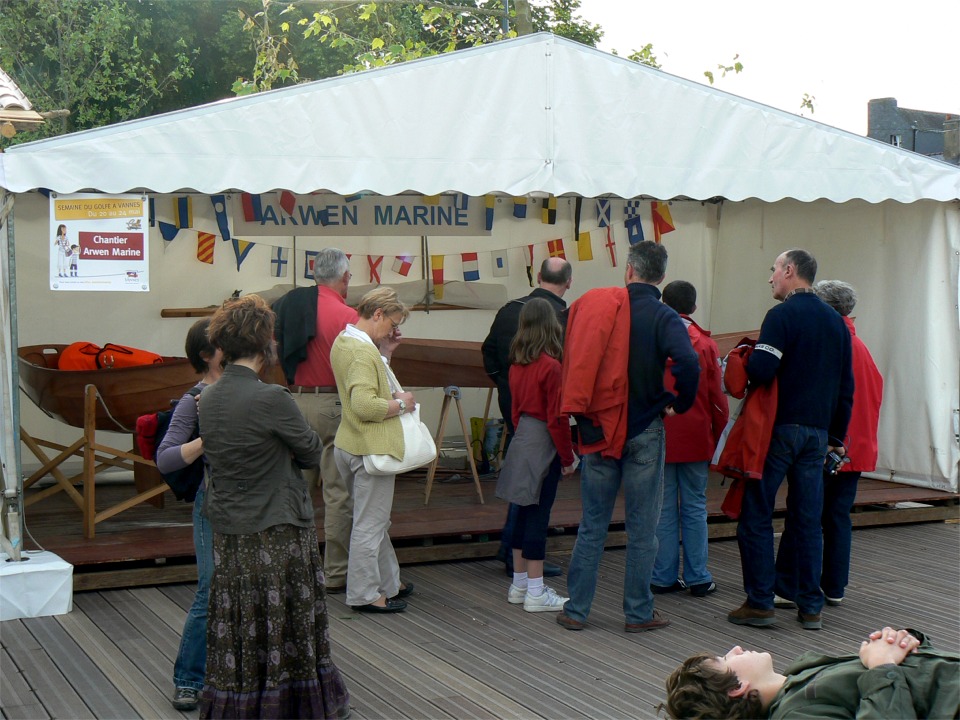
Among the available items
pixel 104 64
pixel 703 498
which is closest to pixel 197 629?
pixel 703 498

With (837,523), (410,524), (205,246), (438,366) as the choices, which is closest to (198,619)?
(410,524)

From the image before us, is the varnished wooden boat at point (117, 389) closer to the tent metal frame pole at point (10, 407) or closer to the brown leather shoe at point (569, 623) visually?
the tent metal frame pole at point (10, 407)

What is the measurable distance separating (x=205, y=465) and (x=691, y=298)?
105 inches

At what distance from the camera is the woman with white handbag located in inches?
186

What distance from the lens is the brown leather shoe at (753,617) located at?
494 centimetres

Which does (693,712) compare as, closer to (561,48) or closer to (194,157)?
(194,157)

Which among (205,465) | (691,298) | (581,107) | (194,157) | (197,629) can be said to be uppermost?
(581,107)

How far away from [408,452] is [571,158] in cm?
191

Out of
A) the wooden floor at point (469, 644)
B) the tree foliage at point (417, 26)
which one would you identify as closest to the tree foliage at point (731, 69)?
the tree foliage at point (417, 26)

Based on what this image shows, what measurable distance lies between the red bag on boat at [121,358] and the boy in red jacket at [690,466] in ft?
10.7

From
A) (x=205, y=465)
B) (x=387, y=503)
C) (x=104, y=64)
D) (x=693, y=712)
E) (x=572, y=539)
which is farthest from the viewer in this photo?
(x=104, y=64)

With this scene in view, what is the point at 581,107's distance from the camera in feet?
18.9

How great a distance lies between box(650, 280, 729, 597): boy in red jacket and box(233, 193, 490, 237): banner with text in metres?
3.08

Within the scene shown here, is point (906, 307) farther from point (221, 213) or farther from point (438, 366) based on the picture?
point (221, 213)
